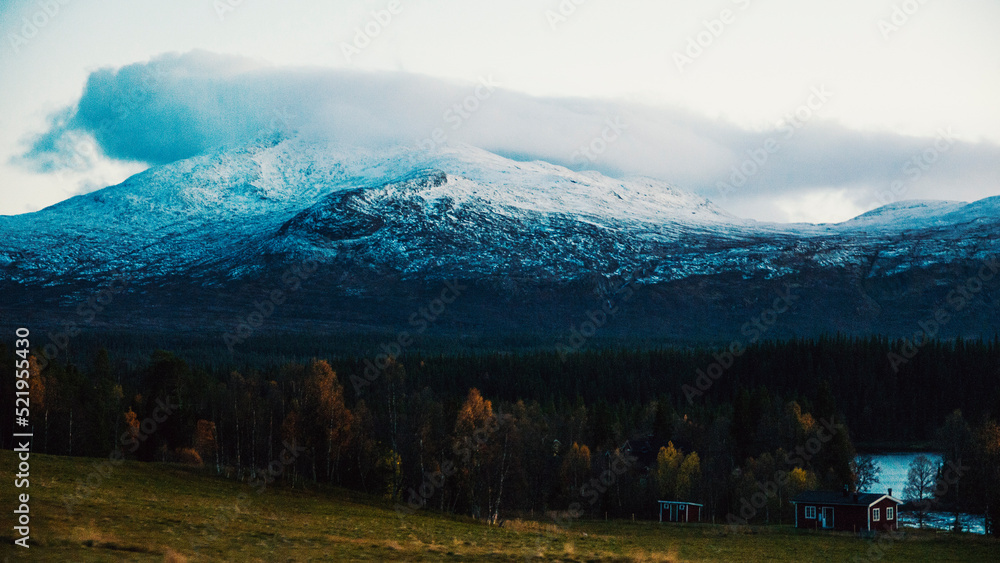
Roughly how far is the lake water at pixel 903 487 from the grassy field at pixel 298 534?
16.9m

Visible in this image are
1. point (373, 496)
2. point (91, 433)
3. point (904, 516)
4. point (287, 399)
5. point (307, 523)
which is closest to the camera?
point (307, 523)

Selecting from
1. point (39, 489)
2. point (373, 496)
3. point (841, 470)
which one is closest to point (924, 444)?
point (841, 470)

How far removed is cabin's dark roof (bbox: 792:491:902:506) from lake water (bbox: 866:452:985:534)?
29.9 ft

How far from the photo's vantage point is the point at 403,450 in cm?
8375

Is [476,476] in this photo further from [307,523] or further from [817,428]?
[817,428]

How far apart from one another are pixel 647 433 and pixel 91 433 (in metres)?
71.6

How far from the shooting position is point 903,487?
107750mm

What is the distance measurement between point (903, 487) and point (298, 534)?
91977 millimetres

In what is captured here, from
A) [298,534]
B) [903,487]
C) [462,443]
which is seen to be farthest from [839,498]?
[298,534]

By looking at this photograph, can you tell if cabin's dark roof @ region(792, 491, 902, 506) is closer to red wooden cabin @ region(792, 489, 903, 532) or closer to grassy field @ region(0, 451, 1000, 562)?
red wooden cabin @ region(792, 489, 903, 532)

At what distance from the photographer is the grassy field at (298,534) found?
2978 centimetres

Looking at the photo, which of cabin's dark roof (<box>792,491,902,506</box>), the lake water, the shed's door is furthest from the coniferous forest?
the shed's door

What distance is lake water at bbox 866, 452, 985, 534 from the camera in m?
80.4

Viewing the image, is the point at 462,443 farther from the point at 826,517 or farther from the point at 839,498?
the point at 839,498
